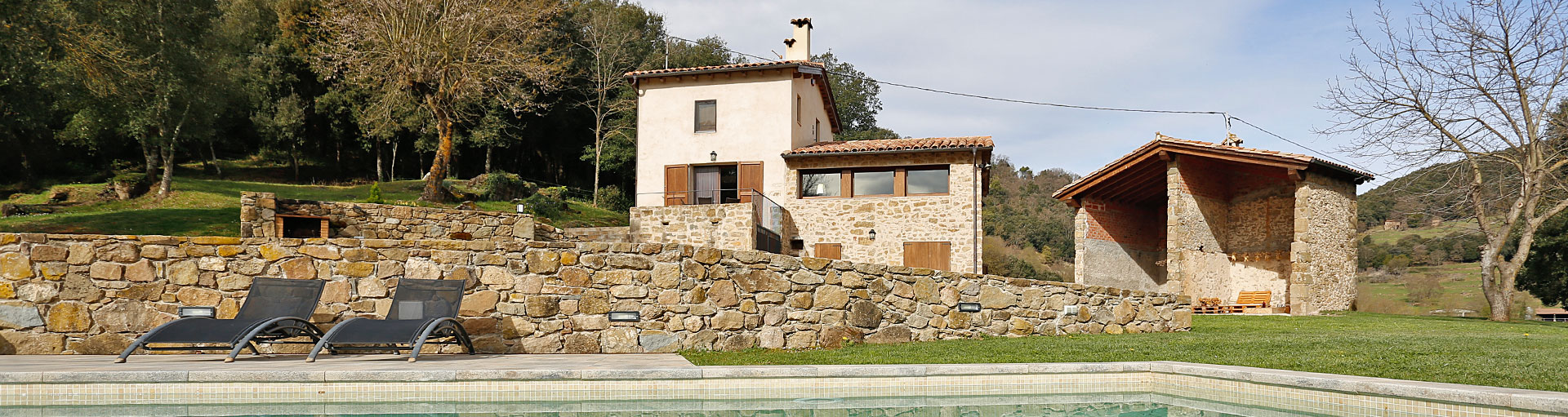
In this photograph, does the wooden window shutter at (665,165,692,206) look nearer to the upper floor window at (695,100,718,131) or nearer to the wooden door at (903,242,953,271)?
the upper floor window at (695,100,718,131)

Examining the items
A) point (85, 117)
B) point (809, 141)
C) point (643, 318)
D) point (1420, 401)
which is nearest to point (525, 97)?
point (809, 141)

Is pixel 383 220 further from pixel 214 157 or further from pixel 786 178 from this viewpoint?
pixel 214 157

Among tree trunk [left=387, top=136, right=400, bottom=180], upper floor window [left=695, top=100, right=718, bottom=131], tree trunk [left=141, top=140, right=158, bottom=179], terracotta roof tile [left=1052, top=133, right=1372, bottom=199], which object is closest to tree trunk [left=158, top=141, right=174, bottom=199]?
tree trunk [left=141, top=140, right=158, bottom=179]

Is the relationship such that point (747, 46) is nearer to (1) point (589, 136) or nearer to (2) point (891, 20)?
(1) point (589, 136)

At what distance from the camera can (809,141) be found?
23.0m

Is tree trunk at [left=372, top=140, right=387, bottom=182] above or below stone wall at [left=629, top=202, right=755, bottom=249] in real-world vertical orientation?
above

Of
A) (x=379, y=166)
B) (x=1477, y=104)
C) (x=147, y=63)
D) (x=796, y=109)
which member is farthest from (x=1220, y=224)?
(x=379, y=166)

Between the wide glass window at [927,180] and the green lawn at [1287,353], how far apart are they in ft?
31.5

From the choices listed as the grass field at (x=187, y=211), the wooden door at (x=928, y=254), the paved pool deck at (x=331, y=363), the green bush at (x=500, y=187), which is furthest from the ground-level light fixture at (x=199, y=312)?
the green bush at (x=500, y=187)

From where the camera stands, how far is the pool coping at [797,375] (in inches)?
197

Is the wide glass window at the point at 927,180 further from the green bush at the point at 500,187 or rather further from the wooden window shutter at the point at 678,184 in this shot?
the green bush at the point at 500,187

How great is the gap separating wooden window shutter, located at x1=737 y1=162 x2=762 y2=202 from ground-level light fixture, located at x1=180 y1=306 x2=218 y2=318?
13.4m

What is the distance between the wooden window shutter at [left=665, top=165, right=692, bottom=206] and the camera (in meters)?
21.2

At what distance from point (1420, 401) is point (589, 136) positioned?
31.6 meters
